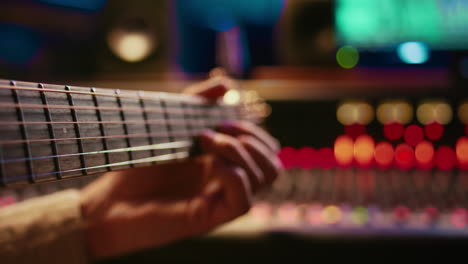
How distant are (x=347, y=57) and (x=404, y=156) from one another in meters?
0.44

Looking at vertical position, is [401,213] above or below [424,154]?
below

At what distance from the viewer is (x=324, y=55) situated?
1.46m

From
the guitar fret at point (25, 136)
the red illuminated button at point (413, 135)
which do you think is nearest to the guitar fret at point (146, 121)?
the guitar fret at point (25, 136)

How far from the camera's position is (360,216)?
1.05 metres

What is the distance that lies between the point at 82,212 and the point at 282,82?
2.29ft

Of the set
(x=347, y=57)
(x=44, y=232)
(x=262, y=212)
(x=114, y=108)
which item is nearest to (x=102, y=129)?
(x=114, y=108)

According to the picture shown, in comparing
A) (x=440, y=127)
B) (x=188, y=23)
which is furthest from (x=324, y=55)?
(x=188, y=23)

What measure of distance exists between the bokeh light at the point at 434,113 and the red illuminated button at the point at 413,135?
1.0 inches

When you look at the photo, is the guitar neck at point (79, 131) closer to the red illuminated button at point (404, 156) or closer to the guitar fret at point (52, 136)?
the guitar fret at point (52, 136)

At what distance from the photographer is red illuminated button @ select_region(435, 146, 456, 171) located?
1.15 metres

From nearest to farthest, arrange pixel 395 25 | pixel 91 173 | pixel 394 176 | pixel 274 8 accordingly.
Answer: pixel 91 173
pixel 394 176
pixel 395 25
pixel 274 8

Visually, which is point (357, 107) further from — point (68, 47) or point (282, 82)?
point (68, 47)

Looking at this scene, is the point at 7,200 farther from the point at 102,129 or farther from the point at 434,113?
the point at 434,113

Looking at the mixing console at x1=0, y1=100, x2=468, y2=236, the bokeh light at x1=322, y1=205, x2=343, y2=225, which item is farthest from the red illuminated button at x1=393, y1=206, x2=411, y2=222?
the bokeh light at x1=322, y1=205, x2=343, y2=225
